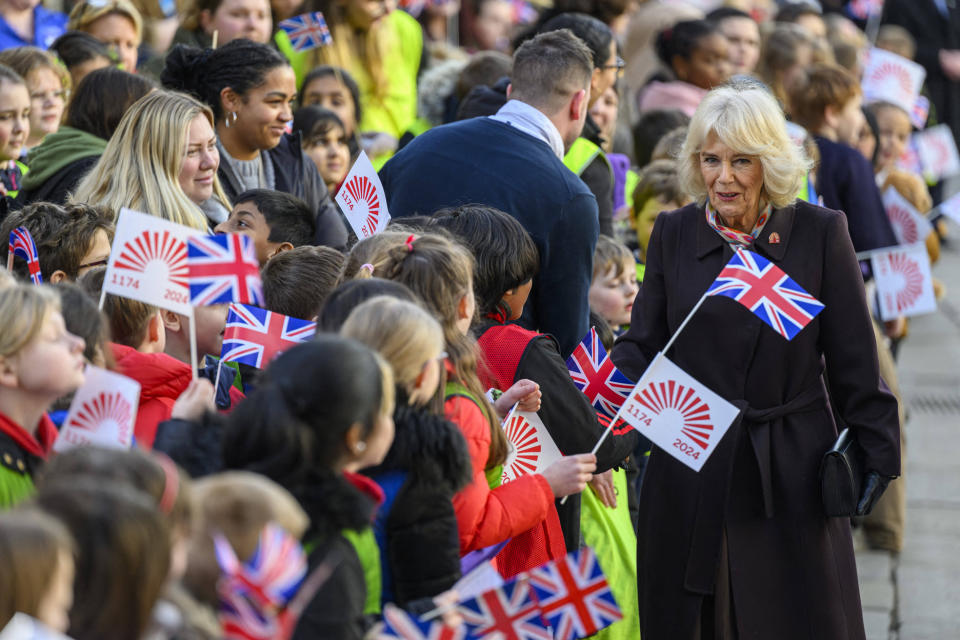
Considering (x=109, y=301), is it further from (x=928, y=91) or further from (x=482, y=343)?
(x=928, y=91)

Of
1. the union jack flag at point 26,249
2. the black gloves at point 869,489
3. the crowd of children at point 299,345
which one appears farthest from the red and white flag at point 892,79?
the union jack flag at point 26,249

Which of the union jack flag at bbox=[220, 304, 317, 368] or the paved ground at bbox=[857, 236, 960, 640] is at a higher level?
the union jack flag at bbox=[220, 304, 317, 368]

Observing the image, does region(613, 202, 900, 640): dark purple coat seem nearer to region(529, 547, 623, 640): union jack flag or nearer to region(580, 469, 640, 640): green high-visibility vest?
region(580, 469, 640, 640): green high-visibility vest

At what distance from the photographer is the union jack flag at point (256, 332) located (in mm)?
3561

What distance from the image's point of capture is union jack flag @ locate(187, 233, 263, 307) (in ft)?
10.6

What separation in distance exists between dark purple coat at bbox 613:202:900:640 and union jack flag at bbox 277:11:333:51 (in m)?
3.23

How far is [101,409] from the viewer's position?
285 cm

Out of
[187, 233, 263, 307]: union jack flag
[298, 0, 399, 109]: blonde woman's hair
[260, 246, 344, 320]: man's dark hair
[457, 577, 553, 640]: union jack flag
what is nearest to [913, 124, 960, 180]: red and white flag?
[298, 0, 399, 109]: blonde woman's hair

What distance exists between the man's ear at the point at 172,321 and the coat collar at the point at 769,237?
1528 millimetres

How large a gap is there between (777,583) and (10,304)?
7.66 feet

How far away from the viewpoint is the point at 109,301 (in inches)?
143

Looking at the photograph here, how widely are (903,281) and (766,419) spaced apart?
2.36 metres

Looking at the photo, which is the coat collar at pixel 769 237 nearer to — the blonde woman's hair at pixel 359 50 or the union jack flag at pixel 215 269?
the union jack flag at pixel 215 269

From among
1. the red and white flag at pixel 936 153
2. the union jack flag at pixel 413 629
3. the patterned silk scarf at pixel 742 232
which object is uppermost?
the patterned silk scarf at pixel 742 232
